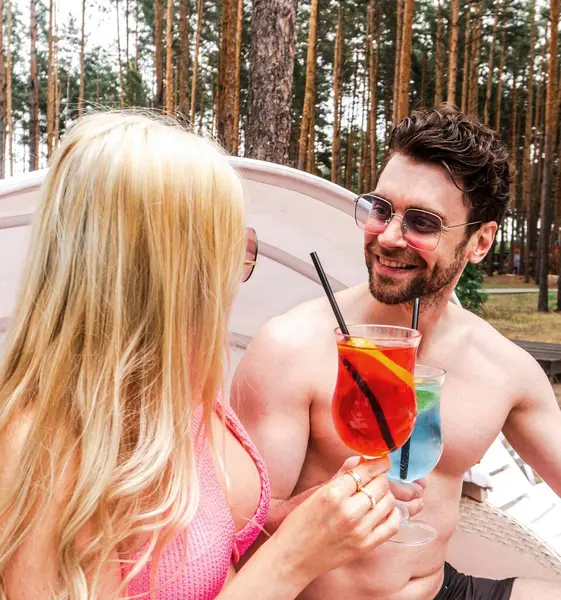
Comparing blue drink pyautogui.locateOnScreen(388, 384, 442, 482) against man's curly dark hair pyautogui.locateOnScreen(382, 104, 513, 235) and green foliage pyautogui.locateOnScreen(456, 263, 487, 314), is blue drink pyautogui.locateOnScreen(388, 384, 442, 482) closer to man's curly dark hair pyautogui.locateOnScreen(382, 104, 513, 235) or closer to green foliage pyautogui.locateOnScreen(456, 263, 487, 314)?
man's curly dark hair pyautogui.locateOnScreen(382, 104, 513, 235)

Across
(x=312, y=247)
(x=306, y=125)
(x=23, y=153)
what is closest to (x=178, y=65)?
(x=306, y=125)

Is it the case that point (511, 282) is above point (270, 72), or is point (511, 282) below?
below

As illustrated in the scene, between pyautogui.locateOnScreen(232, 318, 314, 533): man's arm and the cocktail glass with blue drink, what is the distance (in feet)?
1.23

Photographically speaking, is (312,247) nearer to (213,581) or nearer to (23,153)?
(213,581)

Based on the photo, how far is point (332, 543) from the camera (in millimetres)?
1035

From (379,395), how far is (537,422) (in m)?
0.86

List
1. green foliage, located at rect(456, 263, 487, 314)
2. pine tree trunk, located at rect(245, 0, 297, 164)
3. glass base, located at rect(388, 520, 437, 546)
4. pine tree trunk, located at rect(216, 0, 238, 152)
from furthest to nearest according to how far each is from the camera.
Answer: green foliage, located at rect(456, 263, 487, 314) < pine tree trunk, located at rect(216, 0, 238, 152) < pine tree trunk, located at rect(245, 0, 297, 164) < glass base, located at rect(388, 520, 437, 546)

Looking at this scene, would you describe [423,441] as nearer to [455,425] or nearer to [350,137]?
[455,425]

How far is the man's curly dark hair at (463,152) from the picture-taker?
66.1 inches

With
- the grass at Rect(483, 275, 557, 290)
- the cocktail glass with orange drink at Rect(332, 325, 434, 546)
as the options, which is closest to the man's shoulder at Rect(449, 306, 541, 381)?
the cocktail glass with orange drink at Rect(332, 325, 434, 546)

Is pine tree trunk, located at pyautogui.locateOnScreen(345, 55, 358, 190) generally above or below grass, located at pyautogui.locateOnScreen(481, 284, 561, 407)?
above

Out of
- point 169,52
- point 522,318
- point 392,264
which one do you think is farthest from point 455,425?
point 169,52

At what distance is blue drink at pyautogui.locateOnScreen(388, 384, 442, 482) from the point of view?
1.27m

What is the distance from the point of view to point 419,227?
1.67 meters
